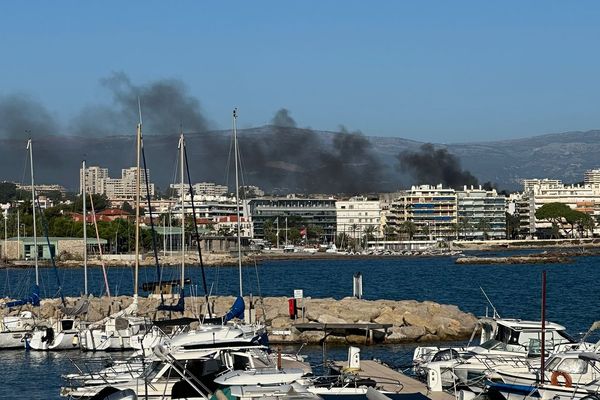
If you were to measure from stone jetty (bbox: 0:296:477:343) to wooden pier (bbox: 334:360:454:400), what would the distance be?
10.1m

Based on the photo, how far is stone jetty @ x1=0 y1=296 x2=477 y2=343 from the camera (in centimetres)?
3412

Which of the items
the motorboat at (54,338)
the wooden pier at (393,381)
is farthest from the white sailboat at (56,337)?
the wooden pier at (393,381)

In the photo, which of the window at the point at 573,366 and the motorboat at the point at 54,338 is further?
the motorboat at the point at 54,338

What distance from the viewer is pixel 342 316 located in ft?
119

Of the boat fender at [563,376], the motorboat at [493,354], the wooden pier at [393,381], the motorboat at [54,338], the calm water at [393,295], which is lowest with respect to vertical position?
the calm water at [393,295]

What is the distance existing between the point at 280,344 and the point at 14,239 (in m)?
105

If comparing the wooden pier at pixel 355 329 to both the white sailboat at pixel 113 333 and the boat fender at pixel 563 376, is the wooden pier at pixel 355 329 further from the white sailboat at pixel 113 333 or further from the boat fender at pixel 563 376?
the boat fender at pixel 563 376

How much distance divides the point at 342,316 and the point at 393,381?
15.0m

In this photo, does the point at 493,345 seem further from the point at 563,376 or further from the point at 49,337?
A: the point at 49,337

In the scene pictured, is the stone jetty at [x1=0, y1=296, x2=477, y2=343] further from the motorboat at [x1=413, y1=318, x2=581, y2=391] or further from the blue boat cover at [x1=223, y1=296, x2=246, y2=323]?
the motorboat at [x1=413, y1=318, x2=581, y2=391]

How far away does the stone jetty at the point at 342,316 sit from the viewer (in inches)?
1344

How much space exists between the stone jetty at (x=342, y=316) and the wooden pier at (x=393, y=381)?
1009 cm

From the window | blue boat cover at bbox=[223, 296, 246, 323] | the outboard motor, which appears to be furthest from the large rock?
the window

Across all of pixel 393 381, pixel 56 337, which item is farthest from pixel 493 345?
pixel 56 337
